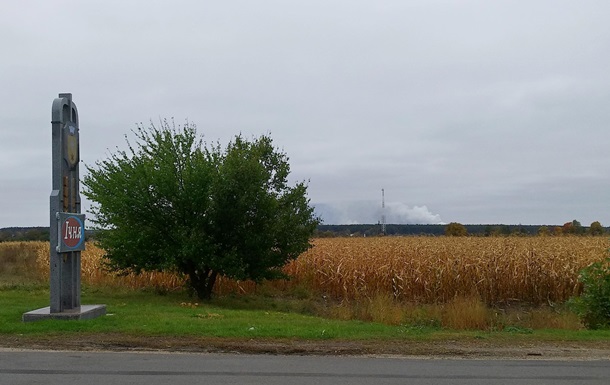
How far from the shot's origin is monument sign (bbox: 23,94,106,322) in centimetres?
1548

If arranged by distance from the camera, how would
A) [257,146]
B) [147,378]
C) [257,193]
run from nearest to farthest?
[147,378]
[257,193]
[257,146]

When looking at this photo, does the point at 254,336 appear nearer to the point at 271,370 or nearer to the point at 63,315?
the point at 271,370

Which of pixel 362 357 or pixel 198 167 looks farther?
pixel 198 167

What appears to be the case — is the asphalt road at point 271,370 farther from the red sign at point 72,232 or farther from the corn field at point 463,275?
the corn field at point 463,275

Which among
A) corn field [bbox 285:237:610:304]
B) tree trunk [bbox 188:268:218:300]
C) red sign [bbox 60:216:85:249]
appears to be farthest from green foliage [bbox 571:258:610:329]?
red sign [bbox 60:216:85:249]

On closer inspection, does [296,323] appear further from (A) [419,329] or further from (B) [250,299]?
(B) [250,299]

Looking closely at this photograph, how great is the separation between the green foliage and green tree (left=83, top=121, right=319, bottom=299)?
798 cm

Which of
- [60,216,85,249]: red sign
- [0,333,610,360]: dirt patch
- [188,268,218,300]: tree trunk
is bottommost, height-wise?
[0,333,610,360]: dirt patch

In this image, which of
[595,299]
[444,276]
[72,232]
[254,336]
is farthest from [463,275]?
[72,232]

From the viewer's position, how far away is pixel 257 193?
20266 millimetres

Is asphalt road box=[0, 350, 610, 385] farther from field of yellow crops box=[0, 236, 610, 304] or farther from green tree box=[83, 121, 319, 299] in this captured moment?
field of yellow crops box=[0, 236, 610, 304]

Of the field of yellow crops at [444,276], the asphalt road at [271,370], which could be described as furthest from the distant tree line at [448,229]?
the asphalt road at [271,370]

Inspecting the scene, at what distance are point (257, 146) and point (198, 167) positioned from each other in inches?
80.9

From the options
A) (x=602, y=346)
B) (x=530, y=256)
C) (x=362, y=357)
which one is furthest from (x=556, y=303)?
(x=362, y=357)
